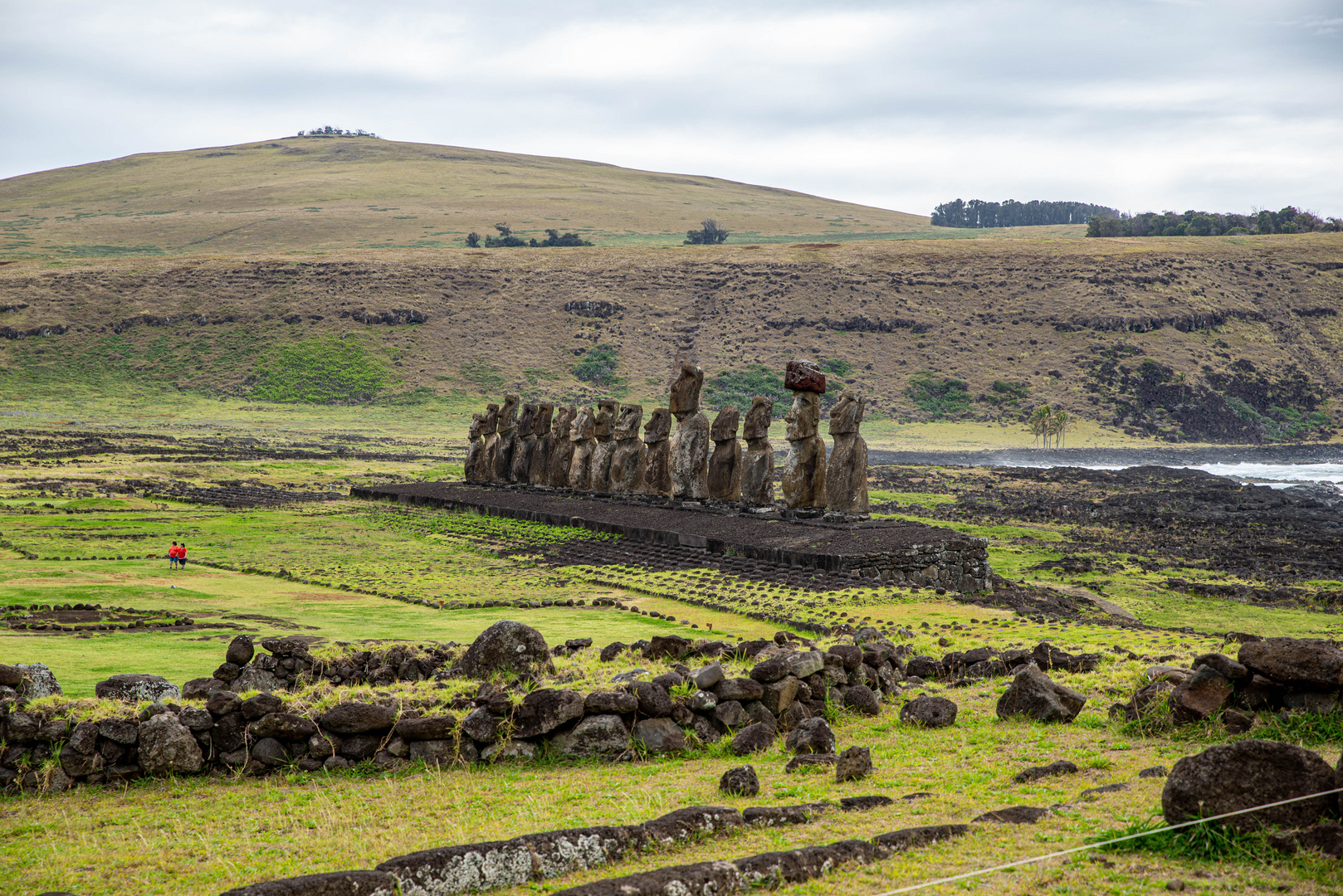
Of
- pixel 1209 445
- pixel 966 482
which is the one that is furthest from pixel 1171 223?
pixel 966 482

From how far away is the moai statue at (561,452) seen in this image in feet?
107

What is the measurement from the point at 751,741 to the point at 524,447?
26493 millimetres

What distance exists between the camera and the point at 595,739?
8.44 meters

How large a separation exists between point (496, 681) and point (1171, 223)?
127m

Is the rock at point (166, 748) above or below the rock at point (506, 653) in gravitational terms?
below

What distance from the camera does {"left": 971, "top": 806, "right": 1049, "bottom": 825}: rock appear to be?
6219mm

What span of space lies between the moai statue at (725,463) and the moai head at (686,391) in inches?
40.8

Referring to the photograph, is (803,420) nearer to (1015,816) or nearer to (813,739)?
(813,739)

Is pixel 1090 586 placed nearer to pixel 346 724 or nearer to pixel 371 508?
pixel 346 724

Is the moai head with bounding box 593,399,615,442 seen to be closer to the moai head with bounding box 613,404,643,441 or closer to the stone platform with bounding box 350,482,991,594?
the moai head with bounding box 613,404,643,441

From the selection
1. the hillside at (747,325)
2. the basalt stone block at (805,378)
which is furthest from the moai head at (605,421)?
the hillside at (747,325)

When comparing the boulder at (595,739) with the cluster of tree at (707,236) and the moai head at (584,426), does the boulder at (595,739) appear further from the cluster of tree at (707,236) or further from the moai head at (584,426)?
the cluster of tree at (707,236)

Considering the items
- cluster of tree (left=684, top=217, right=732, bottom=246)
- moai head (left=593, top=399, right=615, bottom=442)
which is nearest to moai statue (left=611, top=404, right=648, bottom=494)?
moai head (left=593, top=399, right=615, bottom=442)

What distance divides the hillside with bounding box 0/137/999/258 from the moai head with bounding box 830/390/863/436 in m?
96.9
